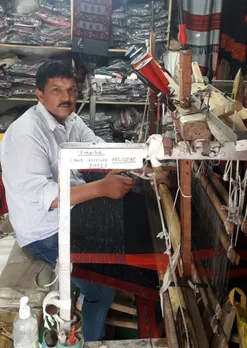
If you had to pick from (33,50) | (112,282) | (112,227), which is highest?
(33,50)

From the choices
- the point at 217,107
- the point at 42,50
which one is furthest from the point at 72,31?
the point at 217,107

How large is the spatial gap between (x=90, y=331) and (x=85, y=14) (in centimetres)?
278

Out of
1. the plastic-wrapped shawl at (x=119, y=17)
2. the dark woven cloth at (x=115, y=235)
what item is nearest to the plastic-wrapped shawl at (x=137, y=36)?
the plastic-wrapped shawl at (x=119, y=17)

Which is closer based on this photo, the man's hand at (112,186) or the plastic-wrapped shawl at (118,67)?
Answer: the man's hand at (112,186)

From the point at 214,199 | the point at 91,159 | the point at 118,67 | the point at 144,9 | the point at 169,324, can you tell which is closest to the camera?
the point at 91,159

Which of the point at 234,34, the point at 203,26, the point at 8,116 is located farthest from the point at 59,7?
the point at 234,34

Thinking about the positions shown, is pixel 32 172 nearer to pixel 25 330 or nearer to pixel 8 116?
pixel 25 330

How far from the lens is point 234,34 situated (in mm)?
3561

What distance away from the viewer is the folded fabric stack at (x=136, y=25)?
145 inches

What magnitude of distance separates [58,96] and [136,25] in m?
2.01

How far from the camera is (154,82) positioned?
111 centimetres

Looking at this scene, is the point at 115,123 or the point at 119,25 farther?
the point at 115,123

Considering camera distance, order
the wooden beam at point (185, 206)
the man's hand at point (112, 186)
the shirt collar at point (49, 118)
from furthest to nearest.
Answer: the shirt collar at point (49, 118) < the man's hand at point (112, 186) < the wooden beam at point (185, 206)

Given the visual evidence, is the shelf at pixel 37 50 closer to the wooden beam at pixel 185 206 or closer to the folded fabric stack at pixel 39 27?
the folded fabric stack at pixel 39 27
